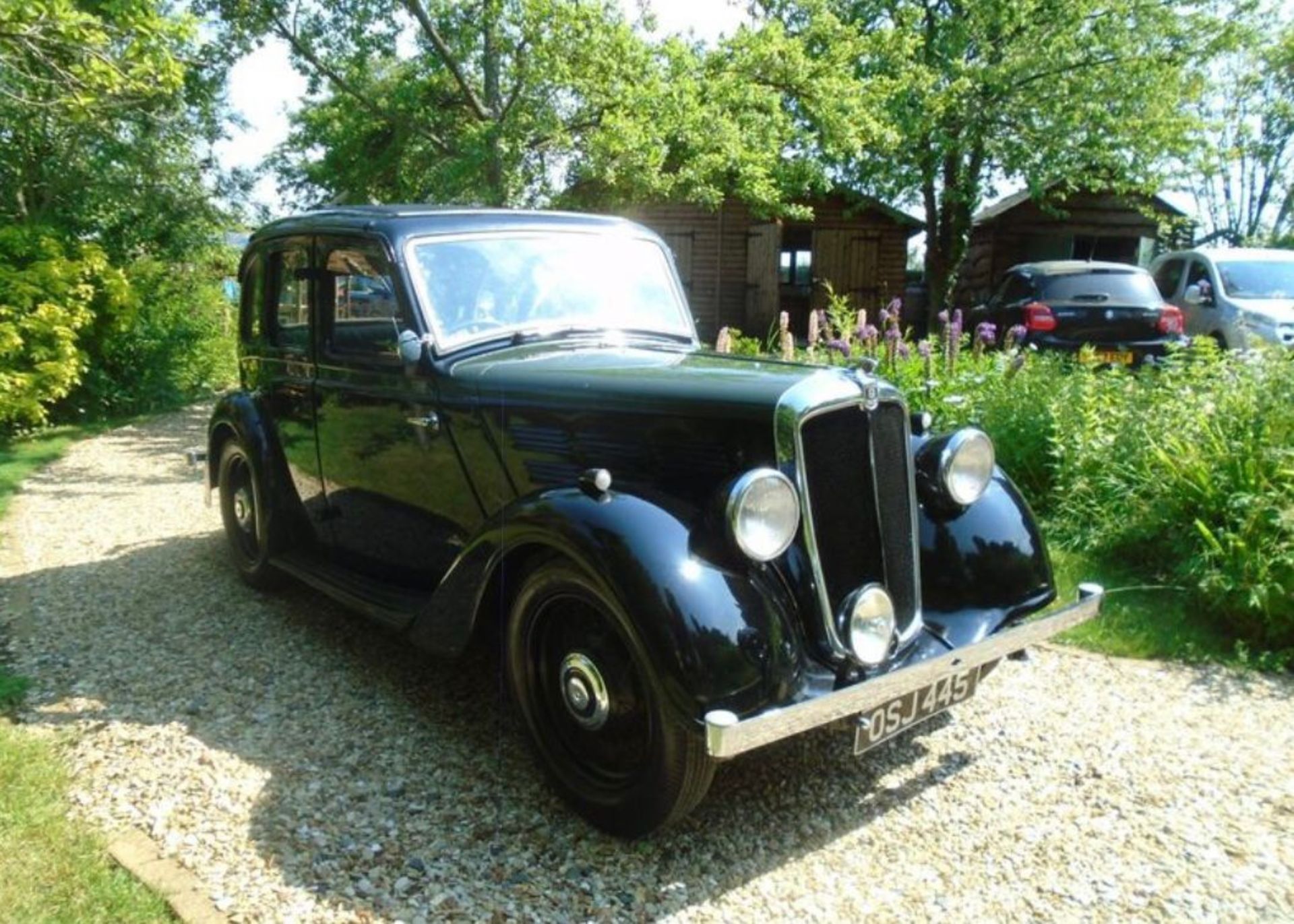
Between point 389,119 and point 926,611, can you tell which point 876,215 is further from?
point 926,611

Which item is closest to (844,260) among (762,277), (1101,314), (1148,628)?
(762,277)

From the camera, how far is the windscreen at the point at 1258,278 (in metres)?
11.2

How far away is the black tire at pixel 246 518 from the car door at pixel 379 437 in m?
0.56

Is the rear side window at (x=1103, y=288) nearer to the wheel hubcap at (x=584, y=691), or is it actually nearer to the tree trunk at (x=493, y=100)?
the tree trunk at (x=493, y=100)

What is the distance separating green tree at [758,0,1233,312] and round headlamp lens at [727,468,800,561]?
598 inches

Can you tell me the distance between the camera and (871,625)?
9.20 ft

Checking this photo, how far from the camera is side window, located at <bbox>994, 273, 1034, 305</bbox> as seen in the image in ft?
34.6

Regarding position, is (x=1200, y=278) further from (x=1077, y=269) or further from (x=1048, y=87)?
(x=1048, y=87)

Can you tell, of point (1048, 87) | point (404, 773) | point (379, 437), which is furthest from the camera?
point (1048, 87)

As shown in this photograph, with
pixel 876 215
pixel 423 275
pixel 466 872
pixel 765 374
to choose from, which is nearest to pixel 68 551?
pixel 423 275

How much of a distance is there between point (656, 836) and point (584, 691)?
0.50 metres

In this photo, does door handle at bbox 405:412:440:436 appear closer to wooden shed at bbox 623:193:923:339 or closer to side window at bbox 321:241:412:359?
side window at bbox 321:241:412:359

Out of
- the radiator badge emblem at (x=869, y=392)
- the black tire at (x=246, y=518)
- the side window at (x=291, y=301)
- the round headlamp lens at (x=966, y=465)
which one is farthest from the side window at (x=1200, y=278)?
the black tire at (x=246, y=518)

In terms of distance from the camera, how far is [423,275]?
3703 mm
